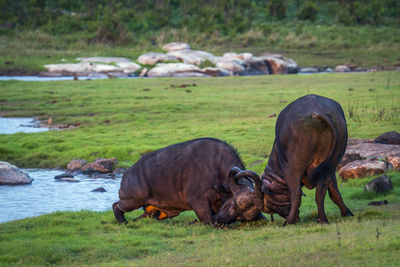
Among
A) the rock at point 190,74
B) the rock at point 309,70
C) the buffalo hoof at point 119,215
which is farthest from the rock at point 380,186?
the rock at point 309,70

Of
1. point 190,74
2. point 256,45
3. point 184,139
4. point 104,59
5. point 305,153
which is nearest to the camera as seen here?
point 305,153

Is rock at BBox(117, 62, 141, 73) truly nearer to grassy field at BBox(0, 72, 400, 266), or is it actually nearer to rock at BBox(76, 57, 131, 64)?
rock at BBox(76, 57, 131, 64)

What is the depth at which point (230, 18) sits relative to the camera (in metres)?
69.2

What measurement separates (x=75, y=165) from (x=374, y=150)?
760cm

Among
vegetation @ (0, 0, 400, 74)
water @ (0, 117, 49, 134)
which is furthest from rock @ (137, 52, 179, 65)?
water @ (0, 117, 49, 134)

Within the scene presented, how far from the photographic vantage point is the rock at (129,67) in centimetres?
4452

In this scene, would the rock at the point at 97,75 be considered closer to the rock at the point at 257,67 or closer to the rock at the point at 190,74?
the rock at the point at 190,74

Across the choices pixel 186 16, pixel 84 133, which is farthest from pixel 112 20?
pixel 84 133

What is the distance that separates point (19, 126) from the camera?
883 inches

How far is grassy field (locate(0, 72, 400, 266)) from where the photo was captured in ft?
21.5

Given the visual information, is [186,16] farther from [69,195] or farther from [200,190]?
[200,190]

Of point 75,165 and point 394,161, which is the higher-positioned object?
point 394,161

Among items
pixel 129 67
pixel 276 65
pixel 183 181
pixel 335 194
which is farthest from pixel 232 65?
pixel 335 194

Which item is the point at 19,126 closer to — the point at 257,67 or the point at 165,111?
the point at 165,111
